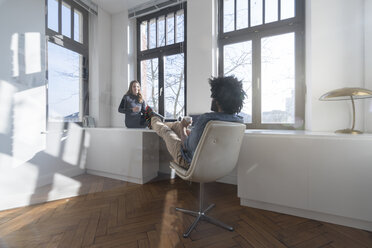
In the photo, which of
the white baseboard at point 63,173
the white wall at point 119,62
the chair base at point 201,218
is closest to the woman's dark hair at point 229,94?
the chair base at point 201,218

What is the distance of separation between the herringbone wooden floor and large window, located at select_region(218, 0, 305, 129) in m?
1.13

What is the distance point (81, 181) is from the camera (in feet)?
5.61

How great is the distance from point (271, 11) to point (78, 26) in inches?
89.7

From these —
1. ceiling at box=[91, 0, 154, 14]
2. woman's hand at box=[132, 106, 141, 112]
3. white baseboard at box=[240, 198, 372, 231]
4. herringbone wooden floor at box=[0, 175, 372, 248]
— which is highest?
ceiling at box=[91, 0, 154, 14]

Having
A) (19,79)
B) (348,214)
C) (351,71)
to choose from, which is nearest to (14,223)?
(19,79)

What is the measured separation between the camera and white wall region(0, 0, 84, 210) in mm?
1324

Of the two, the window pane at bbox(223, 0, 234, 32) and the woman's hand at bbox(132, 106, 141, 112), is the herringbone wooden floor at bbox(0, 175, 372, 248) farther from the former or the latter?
the window pane at bbox(223, 0, 234, 32)

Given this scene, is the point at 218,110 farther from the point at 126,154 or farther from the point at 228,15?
the point at 228,15

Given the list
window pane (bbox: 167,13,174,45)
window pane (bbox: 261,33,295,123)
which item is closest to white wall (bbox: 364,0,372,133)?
window pane (bbox: 261,33,295,123)

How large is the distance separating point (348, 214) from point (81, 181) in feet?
7.89

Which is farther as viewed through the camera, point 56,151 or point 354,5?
point 354,5

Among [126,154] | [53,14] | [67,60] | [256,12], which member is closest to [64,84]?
[67,60]

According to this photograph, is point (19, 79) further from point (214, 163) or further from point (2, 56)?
point (214, 163)

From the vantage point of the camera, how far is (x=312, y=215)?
4.61 ft
